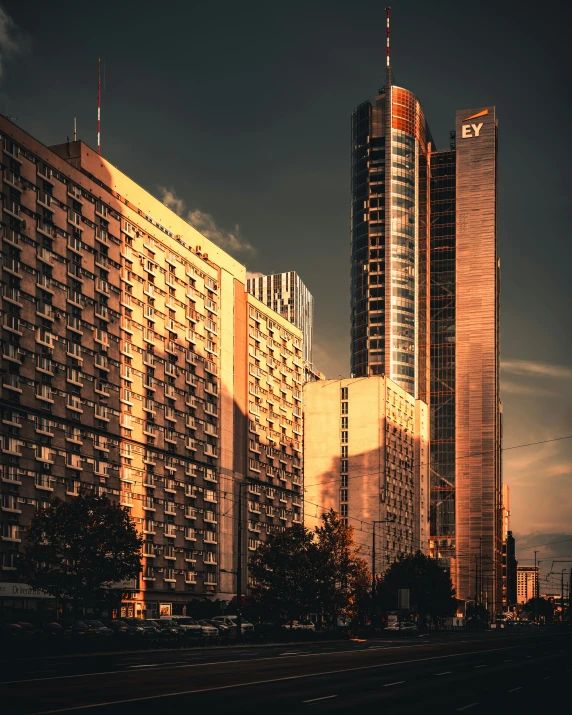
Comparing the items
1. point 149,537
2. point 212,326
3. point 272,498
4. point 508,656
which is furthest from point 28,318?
point 272,498

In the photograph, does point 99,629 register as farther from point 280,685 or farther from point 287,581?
point 280,685

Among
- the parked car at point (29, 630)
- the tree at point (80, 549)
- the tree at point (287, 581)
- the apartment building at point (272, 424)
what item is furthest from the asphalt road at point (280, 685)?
the apartment building at point (272, 424)

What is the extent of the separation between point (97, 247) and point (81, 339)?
11.9m

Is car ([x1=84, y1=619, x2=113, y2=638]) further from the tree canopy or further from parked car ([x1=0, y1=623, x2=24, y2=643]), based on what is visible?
the tree canopy

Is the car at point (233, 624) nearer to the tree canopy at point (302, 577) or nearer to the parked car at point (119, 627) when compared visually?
the tree canopy at point (302, 577)

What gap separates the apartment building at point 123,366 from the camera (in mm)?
102500

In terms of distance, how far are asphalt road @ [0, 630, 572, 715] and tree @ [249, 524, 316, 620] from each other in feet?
189

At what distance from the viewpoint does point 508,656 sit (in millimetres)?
68562

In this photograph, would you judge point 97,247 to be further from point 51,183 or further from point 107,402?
point 107,402

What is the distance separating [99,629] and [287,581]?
1640 inches

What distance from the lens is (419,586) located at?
552 feet

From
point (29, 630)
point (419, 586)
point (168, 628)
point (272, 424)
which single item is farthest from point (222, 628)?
point (419, 586)

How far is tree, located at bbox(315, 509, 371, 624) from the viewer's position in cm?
11869

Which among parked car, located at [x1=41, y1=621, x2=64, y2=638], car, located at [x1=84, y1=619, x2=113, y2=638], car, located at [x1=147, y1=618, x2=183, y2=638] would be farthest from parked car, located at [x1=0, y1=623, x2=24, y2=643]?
car, located at [x1=147, y1=618, x2=183, y2=638]
